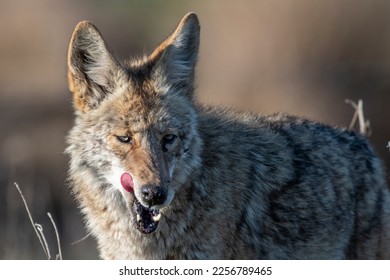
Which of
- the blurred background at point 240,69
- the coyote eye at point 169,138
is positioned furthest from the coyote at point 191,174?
the blurred background at point 240,69

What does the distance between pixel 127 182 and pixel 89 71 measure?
89 centimetres

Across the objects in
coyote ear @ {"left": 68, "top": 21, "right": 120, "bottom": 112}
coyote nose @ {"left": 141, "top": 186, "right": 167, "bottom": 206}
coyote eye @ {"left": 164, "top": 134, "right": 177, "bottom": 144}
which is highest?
coyote ear @ {"left": 68, "top": 21, "right": 120, "bottom": 112}

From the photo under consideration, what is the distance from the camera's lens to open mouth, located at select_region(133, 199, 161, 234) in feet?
20.1

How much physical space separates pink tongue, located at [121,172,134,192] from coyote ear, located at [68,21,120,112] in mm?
650

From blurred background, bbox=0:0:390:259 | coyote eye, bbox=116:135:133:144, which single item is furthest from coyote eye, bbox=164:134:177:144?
blurred background, bbox=0:0:390:259

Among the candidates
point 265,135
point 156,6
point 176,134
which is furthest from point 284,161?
point 156,6

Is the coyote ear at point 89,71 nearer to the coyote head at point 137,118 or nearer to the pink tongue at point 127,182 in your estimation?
the coyote head at point 137,118

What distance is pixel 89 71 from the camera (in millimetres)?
6492

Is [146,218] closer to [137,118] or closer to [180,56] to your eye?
[137,118]

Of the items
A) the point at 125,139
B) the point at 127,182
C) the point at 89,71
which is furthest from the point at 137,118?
the point at 89,71

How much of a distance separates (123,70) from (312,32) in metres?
9.99

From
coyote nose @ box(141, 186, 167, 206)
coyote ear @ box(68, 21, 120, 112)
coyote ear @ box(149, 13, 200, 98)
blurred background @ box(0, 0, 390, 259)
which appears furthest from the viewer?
blurred background @ box(0, 0, 390, 259)

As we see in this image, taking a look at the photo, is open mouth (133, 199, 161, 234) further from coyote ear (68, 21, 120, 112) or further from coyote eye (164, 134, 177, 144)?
coyote ear (68, 21, 120, 112)
